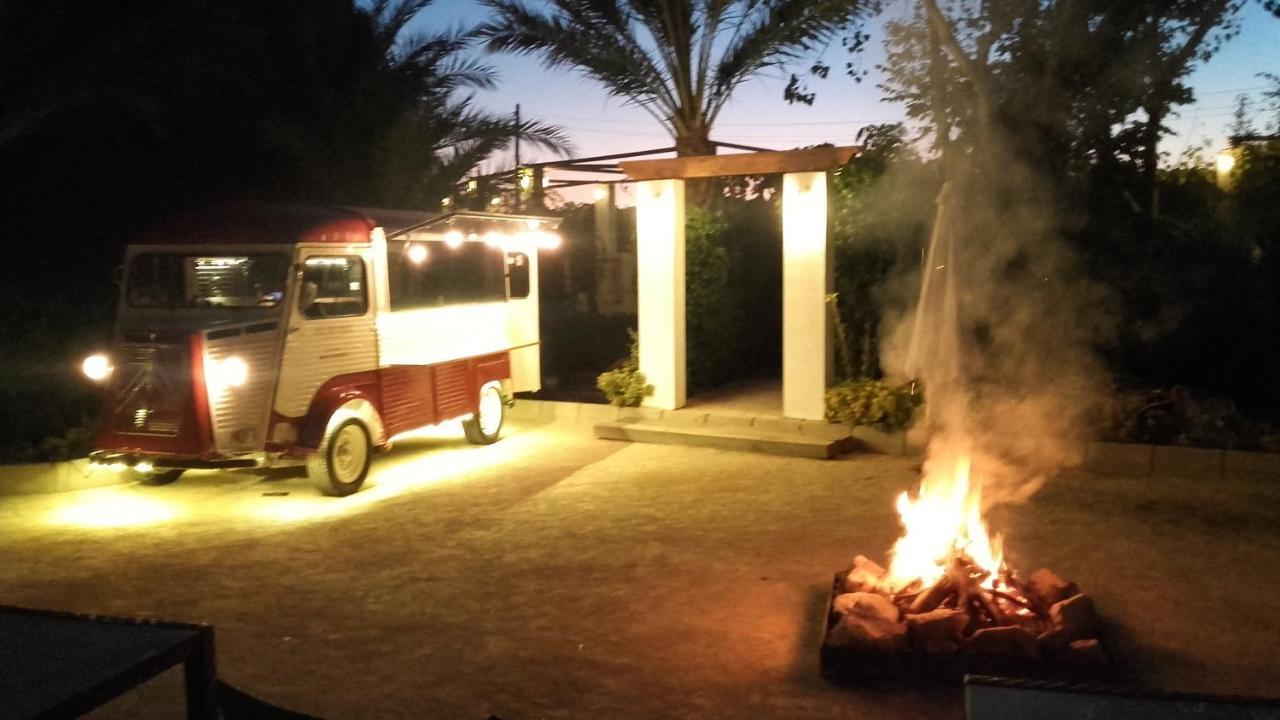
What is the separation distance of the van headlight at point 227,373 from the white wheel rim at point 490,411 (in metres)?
3.31

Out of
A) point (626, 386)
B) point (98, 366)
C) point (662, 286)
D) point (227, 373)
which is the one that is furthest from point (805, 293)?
point (98, 366)

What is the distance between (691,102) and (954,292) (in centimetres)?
528

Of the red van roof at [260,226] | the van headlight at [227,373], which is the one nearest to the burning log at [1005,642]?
the van headlight at [227,373]

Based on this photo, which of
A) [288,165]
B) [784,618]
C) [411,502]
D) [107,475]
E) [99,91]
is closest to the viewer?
[784,618]

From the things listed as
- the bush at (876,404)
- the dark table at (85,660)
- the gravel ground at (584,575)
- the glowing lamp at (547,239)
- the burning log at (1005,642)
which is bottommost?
the gravel ground at (584,575)

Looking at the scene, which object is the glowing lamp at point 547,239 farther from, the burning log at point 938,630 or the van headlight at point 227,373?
the burning log at point 938,630

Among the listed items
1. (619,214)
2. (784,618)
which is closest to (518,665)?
(784,618)

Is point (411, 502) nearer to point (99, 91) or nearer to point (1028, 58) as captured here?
point (99, 91)

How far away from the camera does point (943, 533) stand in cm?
648

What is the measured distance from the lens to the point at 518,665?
574cm

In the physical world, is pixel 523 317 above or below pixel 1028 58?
below

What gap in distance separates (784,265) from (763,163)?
1129 millimetres

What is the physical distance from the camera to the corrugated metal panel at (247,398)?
8875mm

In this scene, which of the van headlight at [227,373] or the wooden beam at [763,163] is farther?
the wooden beam at [763,163]
